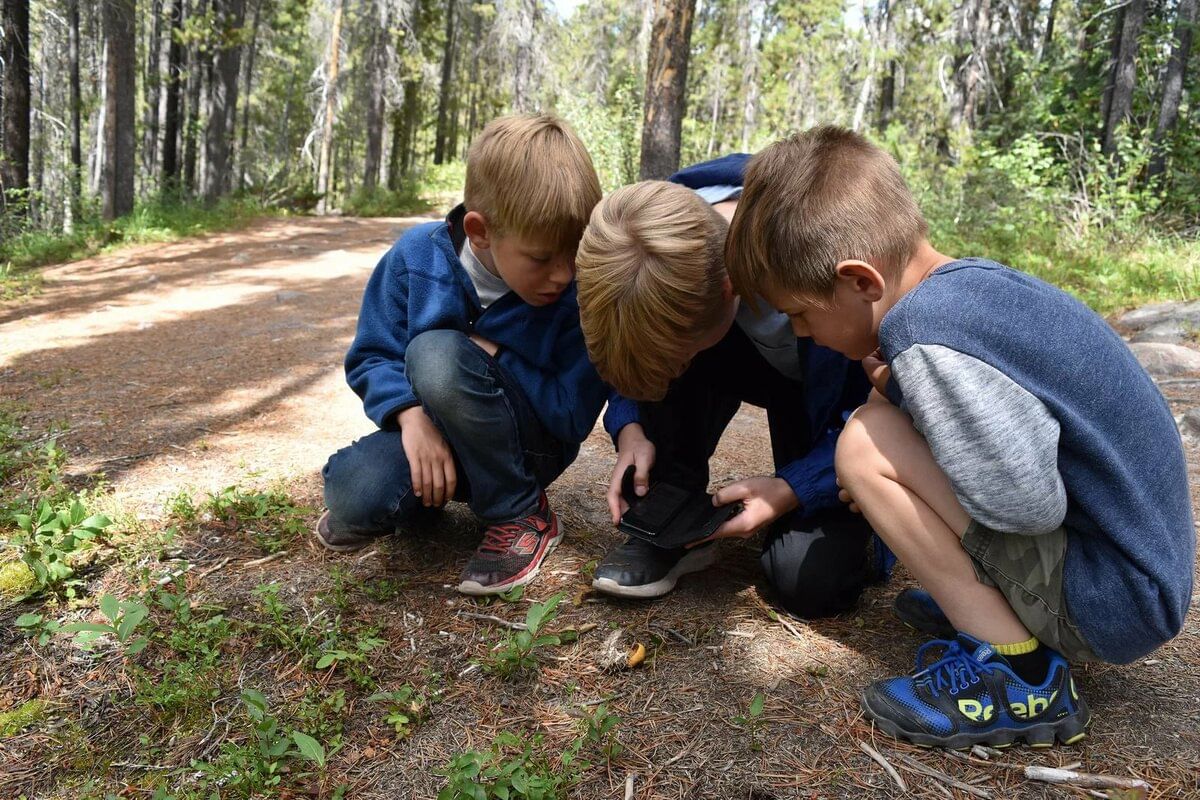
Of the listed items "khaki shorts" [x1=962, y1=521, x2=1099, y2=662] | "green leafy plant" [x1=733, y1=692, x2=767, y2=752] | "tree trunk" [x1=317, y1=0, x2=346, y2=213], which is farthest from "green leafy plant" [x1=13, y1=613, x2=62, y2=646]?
"tree trunk" [x1=317, y1=0, x2=346, y2=213]

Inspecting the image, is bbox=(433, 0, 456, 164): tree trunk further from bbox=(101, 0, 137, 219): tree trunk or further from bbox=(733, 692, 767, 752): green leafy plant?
bbox=(733, 692, 767, 752): green leafy plant

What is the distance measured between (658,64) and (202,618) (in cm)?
581

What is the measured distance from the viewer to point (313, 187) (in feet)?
58.1

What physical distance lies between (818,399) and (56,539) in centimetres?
209

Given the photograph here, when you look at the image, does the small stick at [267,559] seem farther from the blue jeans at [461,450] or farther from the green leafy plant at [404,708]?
the green leafy plant at [404,708]

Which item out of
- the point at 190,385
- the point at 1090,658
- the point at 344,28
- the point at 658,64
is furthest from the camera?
the point at 344,28

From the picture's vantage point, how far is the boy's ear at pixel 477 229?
2.02 meters

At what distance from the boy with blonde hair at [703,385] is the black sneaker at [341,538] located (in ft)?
2.38

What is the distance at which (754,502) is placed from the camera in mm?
1995

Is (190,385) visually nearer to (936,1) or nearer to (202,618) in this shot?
(202,618)

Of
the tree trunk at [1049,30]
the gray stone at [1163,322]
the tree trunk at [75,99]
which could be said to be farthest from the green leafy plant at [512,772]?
the tree trunk at [1049,30]

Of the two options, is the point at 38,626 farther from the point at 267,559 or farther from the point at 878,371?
the point at 878,371

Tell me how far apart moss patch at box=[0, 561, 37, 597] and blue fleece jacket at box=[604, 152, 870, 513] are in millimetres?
1945

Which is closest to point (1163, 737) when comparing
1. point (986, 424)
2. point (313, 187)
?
point (986, 424)
